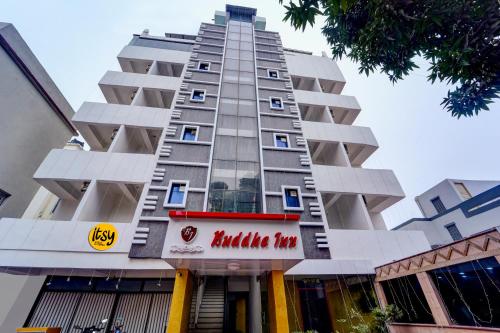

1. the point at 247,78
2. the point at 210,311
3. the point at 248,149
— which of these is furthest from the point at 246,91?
the point at 210,311

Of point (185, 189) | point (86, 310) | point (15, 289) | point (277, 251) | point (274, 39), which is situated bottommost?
point (86, 310)

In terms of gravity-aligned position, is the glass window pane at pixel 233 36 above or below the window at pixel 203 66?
above

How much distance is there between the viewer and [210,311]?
11.3 metres

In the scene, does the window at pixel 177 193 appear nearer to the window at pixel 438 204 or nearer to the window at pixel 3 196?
the window at pixel 3 196

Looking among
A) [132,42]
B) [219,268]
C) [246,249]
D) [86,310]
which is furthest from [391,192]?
[132,42]

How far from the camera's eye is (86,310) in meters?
9.41

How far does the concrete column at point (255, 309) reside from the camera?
32.0ft

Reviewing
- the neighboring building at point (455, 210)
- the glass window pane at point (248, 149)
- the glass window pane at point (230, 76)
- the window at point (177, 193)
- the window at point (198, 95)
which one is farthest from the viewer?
the neighboring building at point (455, 210)

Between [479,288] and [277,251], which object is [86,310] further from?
[479,288]

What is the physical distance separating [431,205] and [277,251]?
2793cm

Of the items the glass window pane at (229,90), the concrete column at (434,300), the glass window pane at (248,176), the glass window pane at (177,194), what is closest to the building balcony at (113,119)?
the glass window pane at (229,90)

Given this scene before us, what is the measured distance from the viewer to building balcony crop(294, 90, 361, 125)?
51.1ft

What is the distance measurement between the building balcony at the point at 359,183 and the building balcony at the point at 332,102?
17.9ft

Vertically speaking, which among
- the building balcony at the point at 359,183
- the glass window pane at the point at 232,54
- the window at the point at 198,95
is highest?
the glass window pane at the point at 232,54
